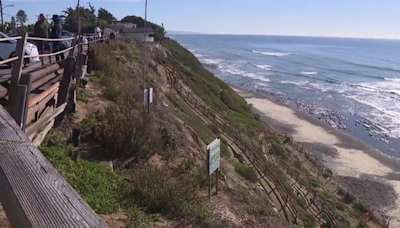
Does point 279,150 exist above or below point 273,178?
below

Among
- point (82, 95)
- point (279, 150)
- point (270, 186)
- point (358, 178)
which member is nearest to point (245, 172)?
point (270, 186)

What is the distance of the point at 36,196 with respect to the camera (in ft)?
5.76

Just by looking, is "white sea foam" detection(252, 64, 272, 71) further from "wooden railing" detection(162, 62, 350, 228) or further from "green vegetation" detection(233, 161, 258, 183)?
"green vegetation" detection(233, 161, 258, 183)

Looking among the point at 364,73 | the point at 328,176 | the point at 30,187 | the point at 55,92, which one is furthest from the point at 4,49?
the point at 364,73

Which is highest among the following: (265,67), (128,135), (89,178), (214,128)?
(128,135)

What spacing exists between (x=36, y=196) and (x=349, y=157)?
33.6 meters

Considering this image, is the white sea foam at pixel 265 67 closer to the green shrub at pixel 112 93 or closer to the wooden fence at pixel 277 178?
the wooden fence at pixel 277 178

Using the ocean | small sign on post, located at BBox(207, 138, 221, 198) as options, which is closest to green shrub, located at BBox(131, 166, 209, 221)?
small sign on post, located at BBox(207, 138, 221, 198)

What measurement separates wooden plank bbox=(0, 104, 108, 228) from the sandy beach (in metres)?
22.8

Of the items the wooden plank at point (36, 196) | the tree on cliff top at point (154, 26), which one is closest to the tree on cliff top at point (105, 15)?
the tree on cliff top at point (154, 26)

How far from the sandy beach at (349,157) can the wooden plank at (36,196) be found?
898 inches

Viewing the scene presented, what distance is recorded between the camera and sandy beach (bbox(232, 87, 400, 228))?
86.4ft

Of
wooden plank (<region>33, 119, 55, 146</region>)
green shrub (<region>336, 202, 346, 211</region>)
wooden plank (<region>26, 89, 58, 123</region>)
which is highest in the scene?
wooden plank (<region>26, 89, 58, 123</region>)

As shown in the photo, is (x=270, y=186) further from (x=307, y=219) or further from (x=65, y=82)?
(x=65, y=82)
